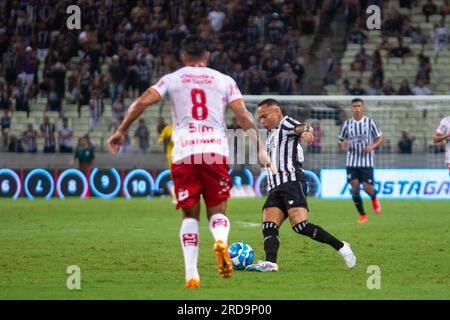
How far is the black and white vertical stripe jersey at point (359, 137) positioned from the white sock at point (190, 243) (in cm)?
1233

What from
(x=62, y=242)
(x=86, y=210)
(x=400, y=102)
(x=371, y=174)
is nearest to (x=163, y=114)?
(x=400, y=102)

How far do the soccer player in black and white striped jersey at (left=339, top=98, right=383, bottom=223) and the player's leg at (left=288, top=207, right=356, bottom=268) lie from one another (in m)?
9.31

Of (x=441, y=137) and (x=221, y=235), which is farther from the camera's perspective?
(x=441, y=137)

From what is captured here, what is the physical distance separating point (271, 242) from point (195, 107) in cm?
311

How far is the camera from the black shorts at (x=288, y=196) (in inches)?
Result: 494

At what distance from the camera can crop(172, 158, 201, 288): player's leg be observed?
32.4ft

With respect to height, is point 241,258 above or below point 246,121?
below

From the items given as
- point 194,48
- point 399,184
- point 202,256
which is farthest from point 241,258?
point 399,184

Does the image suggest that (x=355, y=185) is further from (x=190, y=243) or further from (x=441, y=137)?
(x=190, y=243)

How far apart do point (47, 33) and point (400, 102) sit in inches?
475

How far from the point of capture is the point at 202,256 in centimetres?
1396

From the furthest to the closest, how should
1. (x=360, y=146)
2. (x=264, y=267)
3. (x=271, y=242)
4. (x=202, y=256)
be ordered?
(x=360, y=146)
(x=202, y=256)
(x=271, y=242)
(x=264, y=267)
